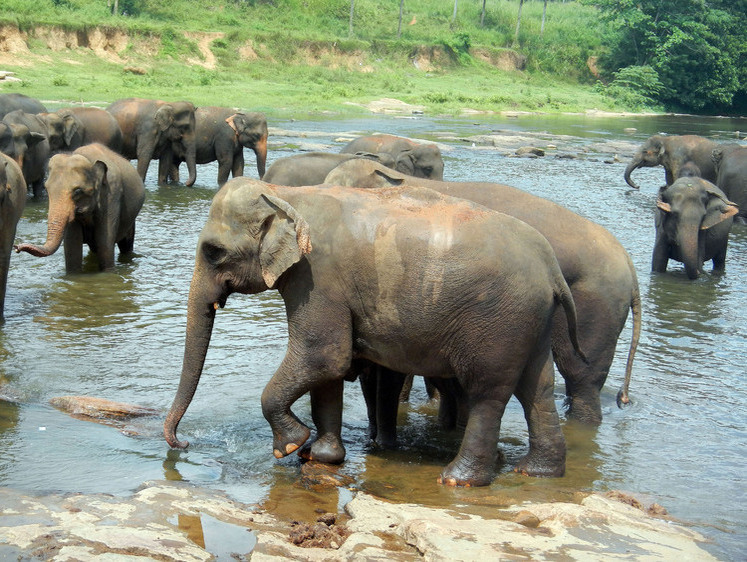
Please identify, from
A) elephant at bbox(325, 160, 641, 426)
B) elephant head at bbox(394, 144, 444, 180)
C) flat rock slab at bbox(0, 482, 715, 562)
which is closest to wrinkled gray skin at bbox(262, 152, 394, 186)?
elephant head at bbox(394, 144, 444, 180)

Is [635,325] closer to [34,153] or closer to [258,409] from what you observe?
[258,409]

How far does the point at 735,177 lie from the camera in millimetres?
16812

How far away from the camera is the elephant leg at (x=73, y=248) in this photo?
9875 mm

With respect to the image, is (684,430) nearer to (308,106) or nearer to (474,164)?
(474,164)

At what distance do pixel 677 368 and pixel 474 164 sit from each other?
14.1m

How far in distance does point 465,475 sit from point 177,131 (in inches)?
524

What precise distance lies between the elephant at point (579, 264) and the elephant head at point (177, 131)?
11486 millimetres

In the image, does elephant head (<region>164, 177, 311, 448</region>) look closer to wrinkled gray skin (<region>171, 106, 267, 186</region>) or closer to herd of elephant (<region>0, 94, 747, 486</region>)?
herd of elephant (<region>0, 94, 747, 486</region>)

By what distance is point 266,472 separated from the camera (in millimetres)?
5328

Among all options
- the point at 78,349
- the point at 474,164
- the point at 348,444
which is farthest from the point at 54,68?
the point at 348,444

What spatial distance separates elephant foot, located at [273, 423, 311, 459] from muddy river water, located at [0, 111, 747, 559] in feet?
0.38

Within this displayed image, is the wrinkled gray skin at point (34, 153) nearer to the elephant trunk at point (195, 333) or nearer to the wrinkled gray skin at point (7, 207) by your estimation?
the wrinkled gray skin at point (7, 207)

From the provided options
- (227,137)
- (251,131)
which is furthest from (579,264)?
(227,137)

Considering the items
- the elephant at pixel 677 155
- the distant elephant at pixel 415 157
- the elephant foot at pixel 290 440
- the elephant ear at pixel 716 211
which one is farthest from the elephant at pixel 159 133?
the elephant foot at pixel 290 440
